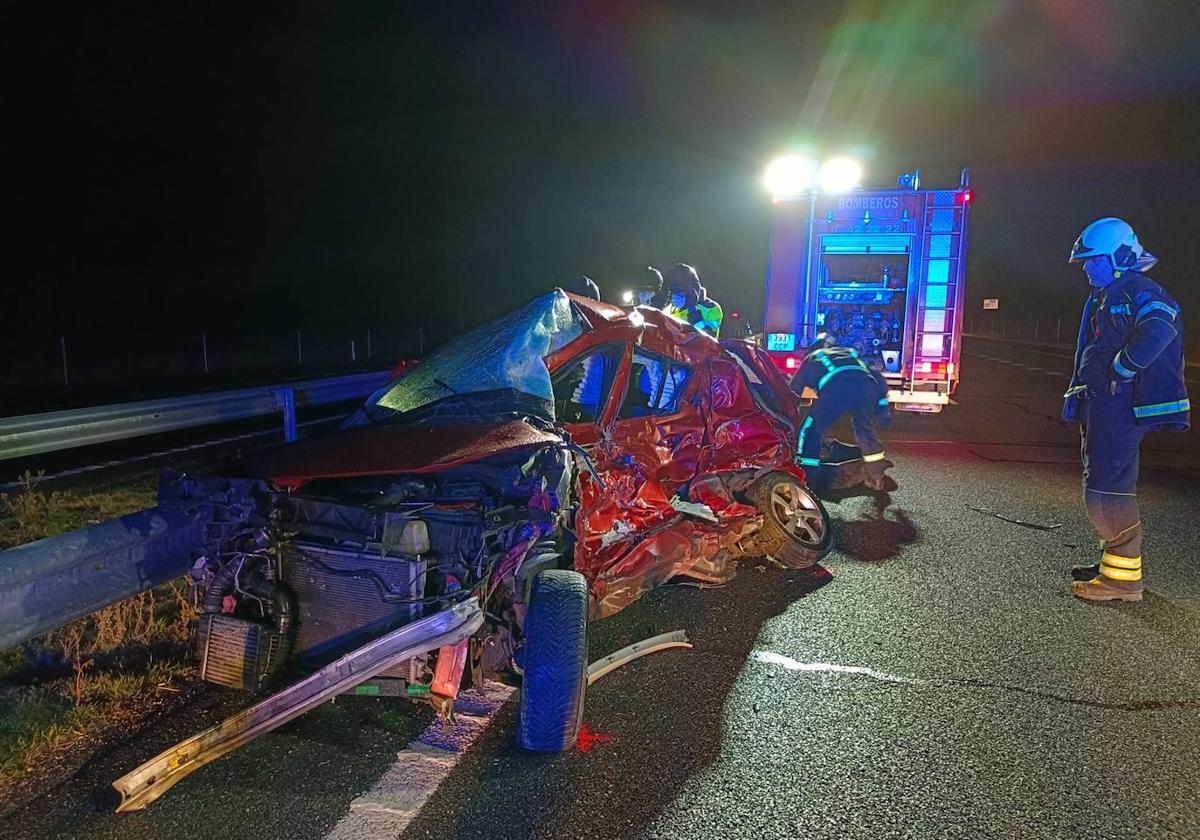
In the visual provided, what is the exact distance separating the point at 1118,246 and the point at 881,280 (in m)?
5.93

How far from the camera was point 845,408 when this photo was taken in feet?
25.4

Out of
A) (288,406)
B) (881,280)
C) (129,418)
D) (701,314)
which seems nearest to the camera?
(129,418)

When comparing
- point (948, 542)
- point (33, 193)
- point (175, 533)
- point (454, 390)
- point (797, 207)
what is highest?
point (33, 193)

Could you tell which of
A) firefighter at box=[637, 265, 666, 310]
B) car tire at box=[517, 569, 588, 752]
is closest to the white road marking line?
car tire at box=[517, 569, 588, 752]

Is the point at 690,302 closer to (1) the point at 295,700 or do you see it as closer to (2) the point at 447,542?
(2) the point at 447,542

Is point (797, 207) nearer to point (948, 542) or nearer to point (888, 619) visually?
point (948, 542)

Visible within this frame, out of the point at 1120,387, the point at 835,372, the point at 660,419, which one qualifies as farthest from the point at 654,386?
the point at 835,372

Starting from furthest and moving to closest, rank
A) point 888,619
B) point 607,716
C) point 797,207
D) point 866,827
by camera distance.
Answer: point 797,207
point 888,619
point 607,716
point 866,827

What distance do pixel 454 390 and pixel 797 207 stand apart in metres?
7.71

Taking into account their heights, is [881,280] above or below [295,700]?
above

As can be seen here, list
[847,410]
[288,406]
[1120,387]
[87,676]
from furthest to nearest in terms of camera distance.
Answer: [847,410] < [288,406] < [1120,387] < [87,676]

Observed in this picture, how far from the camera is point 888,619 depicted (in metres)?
4.53

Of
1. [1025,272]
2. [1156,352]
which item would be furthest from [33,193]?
[1025,272]

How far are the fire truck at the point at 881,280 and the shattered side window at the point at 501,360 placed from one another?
669cm
